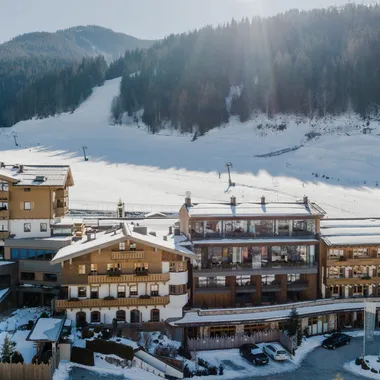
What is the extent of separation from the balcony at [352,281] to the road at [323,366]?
3.55 metres

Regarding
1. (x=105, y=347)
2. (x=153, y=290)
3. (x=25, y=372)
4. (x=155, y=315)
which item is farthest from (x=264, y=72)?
(x=25, y=372)

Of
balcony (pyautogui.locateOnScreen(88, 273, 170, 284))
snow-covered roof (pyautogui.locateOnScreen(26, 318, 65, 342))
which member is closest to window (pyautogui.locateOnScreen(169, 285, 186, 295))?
balcony (pyautogui.locateOnScreen(88, 273, 170, 284))

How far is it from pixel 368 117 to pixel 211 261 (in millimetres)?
84168

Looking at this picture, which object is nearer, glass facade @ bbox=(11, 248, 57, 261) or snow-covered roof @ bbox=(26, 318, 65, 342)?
snow-covered roof @ bbox=(26, 318, 65, 342)

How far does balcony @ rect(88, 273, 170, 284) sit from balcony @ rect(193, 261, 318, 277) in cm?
284

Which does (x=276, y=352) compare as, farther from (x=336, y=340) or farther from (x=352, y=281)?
(x=352, y=281)

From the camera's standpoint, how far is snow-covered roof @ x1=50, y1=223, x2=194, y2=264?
83.5 feet

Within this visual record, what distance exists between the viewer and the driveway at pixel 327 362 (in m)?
22.8

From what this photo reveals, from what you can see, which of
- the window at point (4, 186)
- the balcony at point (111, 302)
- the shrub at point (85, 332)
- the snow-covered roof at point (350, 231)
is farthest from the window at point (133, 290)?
the snow-covered roof at point (350, 231)

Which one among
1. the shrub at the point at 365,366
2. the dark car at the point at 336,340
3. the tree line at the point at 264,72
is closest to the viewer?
the shrub at the point at 365,366

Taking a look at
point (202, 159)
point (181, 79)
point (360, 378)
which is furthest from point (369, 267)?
point (181, 79)

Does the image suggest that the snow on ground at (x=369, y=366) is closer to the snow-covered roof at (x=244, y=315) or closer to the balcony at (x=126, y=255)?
the snow-covered roof at (x=244, y=315)

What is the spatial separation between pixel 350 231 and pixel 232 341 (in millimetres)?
10663

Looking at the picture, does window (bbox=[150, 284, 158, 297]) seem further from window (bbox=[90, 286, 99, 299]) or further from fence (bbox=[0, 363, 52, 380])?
fence (bbox=[0, 363, 52, 380])
